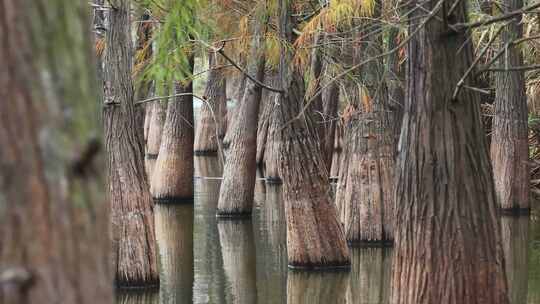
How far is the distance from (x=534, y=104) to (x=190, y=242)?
883 cm

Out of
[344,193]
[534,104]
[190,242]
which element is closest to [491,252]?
[344,193]

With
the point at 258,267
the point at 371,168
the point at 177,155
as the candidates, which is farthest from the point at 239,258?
the point at 177,155

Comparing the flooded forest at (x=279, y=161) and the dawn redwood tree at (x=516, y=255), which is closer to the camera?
the flooded forest at (x=279, y=161)

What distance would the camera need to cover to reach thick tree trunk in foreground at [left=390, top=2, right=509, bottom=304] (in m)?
7.90

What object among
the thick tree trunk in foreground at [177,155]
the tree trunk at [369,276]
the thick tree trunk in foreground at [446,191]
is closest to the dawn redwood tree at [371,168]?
the tree trunk at [369,276]

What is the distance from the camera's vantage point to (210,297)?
12.9 meters

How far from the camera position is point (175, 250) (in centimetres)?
1703

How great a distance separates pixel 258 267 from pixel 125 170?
3.33 metres

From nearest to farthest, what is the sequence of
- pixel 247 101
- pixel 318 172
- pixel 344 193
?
pixel 318 172 → pixel 344 193 → pixel 247 101

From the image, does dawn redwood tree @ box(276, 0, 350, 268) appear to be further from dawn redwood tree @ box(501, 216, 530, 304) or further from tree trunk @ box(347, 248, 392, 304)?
dawn redwood tree @ box(501, 216, 530, 304)

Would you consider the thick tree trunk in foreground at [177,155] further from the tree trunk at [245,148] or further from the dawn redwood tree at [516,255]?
the dawn redwood tree at [516,255]

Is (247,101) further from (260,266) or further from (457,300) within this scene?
(457,300)

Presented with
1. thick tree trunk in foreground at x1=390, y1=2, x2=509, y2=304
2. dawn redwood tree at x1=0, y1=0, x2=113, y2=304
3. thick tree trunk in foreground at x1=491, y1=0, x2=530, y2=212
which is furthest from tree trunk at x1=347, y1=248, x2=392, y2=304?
dawn redwood tree at x1=0, y1=0, x2=113, y2=304

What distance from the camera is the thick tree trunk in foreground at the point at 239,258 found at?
13371mm
